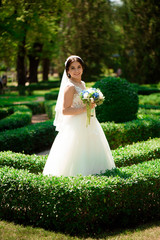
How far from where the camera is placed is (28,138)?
28.0ft

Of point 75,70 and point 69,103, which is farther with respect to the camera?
point 75,70

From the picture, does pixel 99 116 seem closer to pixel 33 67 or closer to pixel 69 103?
pixel 69 103

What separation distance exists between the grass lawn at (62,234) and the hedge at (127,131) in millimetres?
4093

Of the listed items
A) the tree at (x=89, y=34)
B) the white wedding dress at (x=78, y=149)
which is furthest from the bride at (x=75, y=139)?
the tree at (x=89, y=34)

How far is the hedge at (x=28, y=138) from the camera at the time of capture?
26.4 feet

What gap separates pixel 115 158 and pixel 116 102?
10.7ft

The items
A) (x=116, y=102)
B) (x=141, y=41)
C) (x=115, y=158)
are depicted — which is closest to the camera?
(x=115, y=158)

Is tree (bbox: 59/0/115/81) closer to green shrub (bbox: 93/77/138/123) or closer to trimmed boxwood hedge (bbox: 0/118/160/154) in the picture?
green shrub (bbox: 93/77/138/123)

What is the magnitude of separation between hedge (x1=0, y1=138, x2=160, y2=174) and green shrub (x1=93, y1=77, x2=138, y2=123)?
2601 mm

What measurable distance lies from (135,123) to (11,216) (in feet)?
15.4

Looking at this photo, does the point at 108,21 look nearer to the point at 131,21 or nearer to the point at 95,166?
the point at 131,21

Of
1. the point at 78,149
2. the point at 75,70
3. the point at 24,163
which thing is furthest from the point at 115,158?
the point at 75,70

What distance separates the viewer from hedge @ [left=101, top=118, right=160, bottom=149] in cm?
816

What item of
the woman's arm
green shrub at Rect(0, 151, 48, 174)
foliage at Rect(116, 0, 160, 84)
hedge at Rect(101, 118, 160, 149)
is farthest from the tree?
the woman's arm
